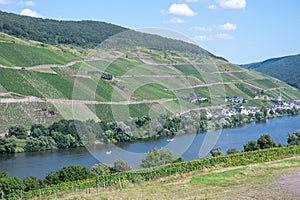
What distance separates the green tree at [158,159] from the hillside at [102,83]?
488 centimetres

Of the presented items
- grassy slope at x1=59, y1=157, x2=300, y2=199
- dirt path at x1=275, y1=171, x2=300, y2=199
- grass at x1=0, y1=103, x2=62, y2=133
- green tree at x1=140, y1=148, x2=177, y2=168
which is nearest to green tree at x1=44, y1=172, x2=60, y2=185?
Result: grassy slope at x1=59, y1=157, x2=300, y2=199

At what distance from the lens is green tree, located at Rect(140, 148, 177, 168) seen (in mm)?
34103

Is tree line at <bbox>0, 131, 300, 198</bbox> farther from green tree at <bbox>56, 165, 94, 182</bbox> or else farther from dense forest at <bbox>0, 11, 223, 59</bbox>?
dense forest at <bbox>0, 11, 223, 59</bbox>

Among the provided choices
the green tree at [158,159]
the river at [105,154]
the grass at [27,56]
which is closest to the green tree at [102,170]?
the river at [105,154]

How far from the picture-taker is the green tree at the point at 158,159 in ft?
112

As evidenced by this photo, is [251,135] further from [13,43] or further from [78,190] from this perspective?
[13,43]

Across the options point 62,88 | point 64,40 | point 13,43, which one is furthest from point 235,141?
point 64,40

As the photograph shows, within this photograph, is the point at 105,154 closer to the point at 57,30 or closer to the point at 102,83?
the point at 102,83

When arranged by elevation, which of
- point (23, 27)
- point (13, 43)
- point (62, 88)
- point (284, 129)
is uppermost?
point (23, 27)

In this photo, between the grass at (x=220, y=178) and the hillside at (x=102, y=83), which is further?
the hillside at (x=102, y=83)

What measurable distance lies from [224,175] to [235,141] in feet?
116

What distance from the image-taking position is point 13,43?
315ft

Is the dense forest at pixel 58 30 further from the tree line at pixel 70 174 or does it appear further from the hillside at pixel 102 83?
the tree line at pixel 70 174

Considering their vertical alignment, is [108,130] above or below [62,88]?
below
